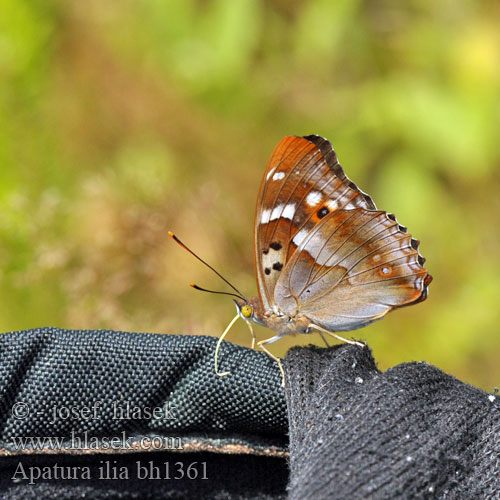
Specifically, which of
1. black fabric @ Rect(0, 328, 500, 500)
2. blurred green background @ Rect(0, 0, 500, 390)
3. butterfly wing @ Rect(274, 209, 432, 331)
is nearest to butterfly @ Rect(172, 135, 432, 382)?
butterfly wing @ Rect(274, 209, 432, 331)

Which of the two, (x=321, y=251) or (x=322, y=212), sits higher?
(x=322, y=212)

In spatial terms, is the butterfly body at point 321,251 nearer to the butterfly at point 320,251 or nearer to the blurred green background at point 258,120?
the butterfly at point 320,251

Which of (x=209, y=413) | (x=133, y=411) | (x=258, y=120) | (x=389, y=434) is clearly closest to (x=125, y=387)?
(x=133, y=411)

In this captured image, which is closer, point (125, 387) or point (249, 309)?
point (125, 387)

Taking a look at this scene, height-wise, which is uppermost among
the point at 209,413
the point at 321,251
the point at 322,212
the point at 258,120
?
the point at 258,120

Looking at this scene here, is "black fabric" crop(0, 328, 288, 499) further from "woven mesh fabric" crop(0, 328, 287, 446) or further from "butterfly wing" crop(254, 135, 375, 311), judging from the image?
"butterfly wing" crop(254, 135, 375, 311)

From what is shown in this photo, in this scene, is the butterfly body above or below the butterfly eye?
above

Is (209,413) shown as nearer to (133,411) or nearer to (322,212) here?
(133,411)

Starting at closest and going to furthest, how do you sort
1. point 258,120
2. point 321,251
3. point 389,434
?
point 389,434, point 321,251, point 258,120

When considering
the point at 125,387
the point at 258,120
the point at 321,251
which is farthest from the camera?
the point at 258,120
